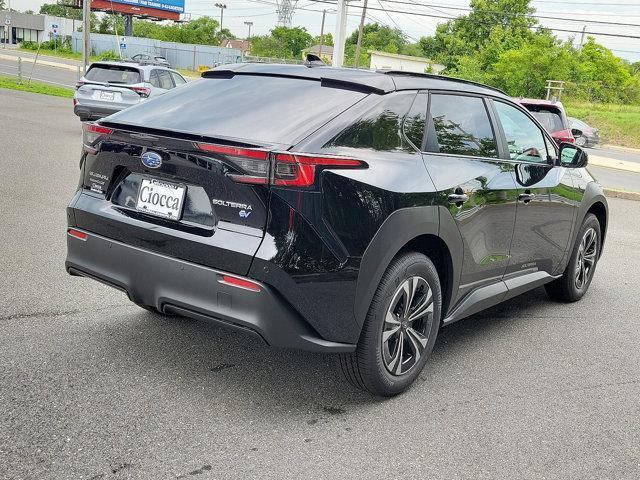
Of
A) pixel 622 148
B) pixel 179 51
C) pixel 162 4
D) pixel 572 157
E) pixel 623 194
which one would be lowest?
pixel 622 148

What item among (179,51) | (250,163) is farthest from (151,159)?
(179,51)

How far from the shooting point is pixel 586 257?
6.18 m

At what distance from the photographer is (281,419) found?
350 centimetres

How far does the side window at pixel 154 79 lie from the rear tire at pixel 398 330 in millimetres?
13245

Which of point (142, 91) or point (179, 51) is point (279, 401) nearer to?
point (142, 91)

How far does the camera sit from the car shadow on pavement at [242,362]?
3.78 meters

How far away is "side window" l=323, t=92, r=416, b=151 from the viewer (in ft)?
11.4

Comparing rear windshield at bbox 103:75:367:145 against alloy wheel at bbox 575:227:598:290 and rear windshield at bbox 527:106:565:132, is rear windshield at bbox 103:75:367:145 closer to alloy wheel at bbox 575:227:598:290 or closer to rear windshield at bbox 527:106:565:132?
alloy wheel at bbox 575:227:598:290

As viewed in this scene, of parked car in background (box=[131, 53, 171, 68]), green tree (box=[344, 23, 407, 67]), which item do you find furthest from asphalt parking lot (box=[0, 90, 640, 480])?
green tree (box=[344, 23, 407, 67])

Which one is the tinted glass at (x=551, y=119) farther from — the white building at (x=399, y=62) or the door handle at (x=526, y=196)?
the white building at (x=399, y=62)

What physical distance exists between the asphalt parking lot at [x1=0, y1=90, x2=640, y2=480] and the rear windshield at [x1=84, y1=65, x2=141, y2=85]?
10742 mm

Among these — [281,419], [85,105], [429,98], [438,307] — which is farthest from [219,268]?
[85,105]

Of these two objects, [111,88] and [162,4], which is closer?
[111,88]

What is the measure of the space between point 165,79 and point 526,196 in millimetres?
13536
